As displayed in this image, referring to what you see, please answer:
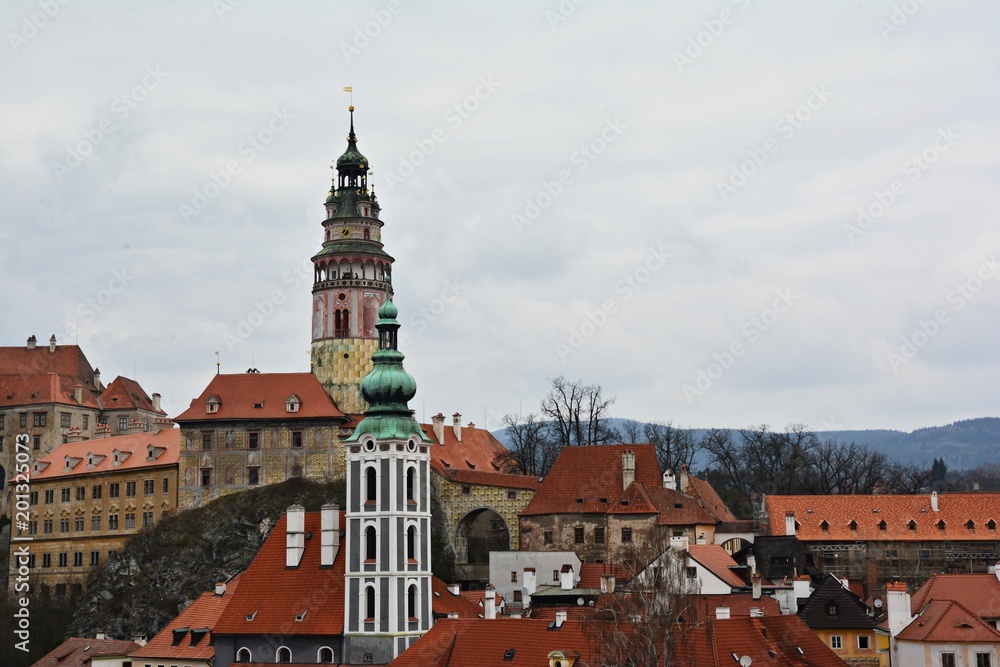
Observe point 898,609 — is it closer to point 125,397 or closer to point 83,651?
point 83,651

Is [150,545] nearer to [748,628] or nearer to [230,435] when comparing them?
[230,435]

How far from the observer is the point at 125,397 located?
3976 inches

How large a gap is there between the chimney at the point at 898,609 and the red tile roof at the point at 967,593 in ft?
1.91

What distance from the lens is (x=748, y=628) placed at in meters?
47.2

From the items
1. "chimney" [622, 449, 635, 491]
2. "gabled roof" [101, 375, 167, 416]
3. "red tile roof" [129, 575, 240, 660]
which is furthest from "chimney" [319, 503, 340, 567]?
"gabled roof" [101, 375, 167, 416]

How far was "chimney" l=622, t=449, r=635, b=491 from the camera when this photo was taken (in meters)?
72.0

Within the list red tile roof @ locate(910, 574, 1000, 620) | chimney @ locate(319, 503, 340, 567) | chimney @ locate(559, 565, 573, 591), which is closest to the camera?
red tile roof @ locate(910, 574, 1000, 620)

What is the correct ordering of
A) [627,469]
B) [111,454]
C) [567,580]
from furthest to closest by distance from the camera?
[111,454]
[627,469]
[567,580]

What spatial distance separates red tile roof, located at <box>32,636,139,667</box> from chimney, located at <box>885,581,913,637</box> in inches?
1223

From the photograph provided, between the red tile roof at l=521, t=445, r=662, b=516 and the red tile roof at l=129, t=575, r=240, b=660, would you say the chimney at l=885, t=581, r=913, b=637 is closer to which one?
the red tile roof at l=521, t=445, r=662, b=516

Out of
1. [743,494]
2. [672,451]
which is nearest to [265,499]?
[672,451]

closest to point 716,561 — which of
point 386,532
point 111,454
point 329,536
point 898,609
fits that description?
point 898,609

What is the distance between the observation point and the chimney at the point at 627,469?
72.0m

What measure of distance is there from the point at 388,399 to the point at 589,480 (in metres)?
16.0
